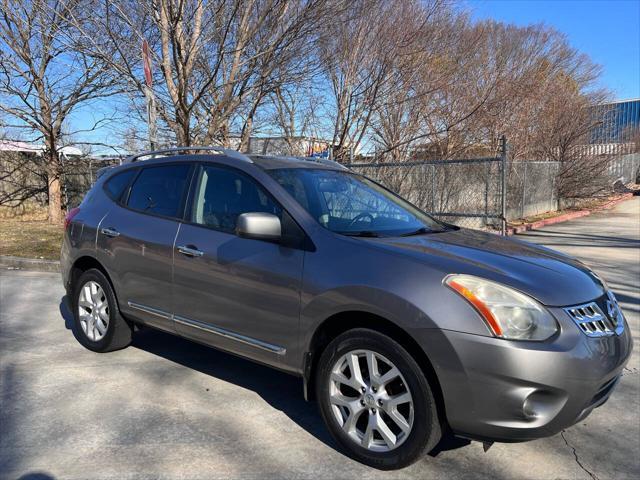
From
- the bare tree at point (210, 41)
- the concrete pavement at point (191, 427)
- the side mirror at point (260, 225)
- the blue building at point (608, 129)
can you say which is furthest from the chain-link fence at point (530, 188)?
the side mirror at point (260, 225)

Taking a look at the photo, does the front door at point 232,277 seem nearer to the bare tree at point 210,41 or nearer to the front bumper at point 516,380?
the front bumper at point 516,380

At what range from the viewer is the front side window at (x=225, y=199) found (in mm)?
3660

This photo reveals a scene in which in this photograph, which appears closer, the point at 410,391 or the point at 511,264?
the point at 410,391

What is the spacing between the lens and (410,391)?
2762mm

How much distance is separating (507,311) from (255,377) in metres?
2.37

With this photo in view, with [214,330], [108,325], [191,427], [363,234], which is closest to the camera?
[363,234]

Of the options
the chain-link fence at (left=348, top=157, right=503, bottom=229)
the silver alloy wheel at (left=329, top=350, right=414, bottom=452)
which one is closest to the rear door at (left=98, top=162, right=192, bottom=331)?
the silver alloy wheel at (left=329, top=350, right=414, bottom=452)

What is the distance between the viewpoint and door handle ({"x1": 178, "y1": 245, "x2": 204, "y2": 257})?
372cm

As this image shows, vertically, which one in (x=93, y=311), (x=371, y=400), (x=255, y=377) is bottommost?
(x=255, y=377)

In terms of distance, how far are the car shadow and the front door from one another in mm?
539

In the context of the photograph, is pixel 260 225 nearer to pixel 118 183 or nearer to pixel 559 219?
pixel 118 183

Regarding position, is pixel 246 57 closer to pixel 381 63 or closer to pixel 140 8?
pixel 140 8

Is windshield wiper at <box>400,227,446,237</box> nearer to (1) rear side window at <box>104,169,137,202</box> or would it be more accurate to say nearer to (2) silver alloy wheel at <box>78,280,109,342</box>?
(1) rear side window at <box>104,169,137,202</box>

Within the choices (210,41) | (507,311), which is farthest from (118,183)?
(210,41)
